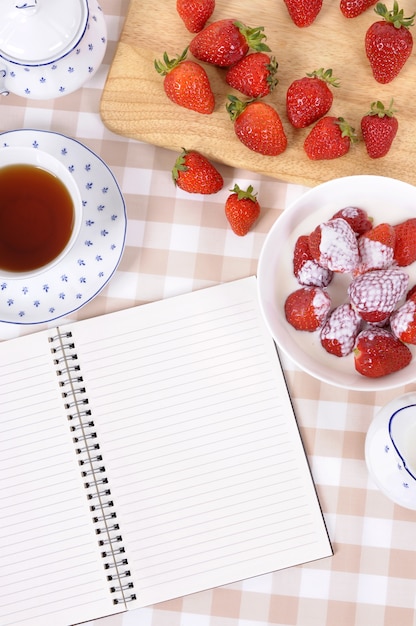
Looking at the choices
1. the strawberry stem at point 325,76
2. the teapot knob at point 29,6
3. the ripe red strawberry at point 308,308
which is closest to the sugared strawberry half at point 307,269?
the ripe red strawberry at point 308,308

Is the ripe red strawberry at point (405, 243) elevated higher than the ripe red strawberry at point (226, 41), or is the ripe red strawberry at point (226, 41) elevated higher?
the ripe red strawberry at point (226, 41)

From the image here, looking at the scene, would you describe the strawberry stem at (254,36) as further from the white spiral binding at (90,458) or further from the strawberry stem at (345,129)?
the white spiral binding at (90,458)

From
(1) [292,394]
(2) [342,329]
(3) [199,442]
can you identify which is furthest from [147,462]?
(2) [342,329]

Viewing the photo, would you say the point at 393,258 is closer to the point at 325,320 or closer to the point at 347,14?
the point at 325,320

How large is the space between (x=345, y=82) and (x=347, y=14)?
9cm

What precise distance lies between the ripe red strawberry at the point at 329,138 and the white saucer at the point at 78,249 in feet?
0.94

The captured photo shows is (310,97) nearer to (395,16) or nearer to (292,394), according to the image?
(395,16)

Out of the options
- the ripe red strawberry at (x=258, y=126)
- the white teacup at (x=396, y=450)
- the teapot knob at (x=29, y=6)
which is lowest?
the white teacup at (x=396, y=450)

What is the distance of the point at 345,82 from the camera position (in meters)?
1.08

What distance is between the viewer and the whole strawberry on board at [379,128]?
40.4 inches

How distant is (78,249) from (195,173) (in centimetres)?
20

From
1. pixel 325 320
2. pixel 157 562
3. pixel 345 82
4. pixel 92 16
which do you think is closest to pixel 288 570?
pixel 157 562

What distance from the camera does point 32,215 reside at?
1090mm

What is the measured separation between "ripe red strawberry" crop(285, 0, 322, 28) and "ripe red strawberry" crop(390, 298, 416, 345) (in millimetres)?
424
